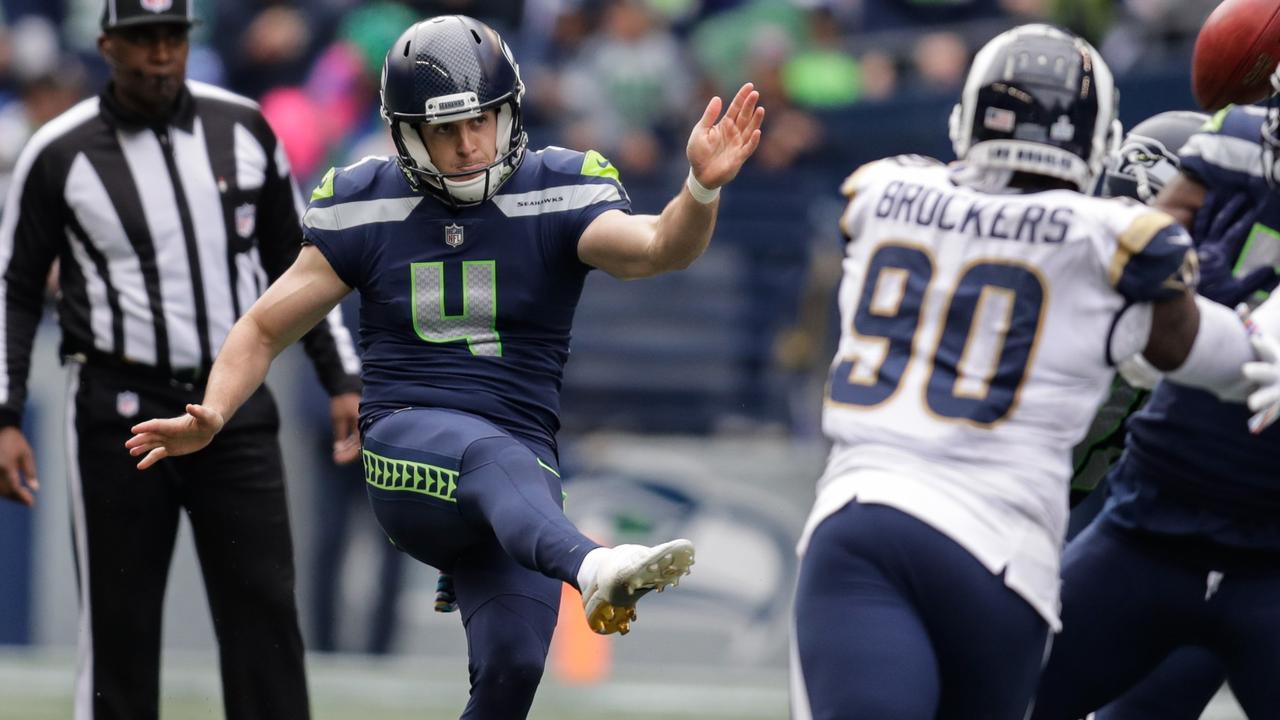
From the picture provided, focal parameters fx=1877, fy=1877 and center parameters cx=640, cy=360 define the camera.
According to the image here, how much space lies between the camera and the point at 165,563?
5.19 meters

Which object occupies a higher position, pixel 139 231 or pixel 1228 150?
pixel 1228 150

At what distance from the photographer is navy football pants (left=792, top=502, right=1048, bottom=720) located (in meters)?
3.29

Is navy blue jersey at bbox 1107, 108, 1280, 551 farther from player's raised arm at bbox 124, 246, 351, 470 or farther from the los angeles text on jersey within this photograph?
player's raised arm at bbox 124, 246, 351, 470

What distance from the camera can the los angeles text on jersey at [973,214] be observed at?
3.38 m

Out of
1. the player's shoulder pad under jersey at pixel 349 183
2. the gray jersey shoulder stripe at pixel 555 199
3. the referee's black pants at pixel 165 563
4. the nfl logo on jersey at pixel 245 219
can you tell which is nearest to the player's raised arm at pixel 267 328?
the player's shoulder pad under jersey at pixel 349 183

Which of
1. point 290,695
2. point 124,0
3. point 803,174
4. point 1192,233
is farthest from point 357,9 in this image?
point 1192,233

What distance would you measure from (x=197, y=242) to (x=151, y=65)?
1.66 feet

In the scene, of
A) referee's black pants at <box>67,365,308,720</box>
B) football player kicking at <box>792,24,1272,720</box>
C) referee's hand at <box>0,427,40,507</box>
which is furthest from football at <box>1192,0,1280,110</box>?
referee's hand at <box>0,427,40,507</box>

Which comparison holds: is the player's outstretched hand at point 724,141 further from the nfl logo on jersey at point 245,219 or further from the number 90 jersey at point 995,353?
the nfl logo on jersey at point 245,219

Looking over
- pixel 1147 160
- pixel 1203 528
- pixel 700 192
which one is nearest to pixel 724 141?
pixel 700 192

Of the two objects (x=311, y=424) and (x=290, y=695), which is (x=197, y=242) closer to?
(x=290, y=695)

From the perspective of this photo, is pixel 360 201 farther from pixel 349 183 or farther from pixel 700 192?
pixel 700 192

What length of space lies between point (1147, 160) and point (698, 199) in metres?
1.28

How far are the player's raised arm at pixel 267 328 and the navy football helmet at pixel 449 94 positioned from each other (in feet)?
1.04
